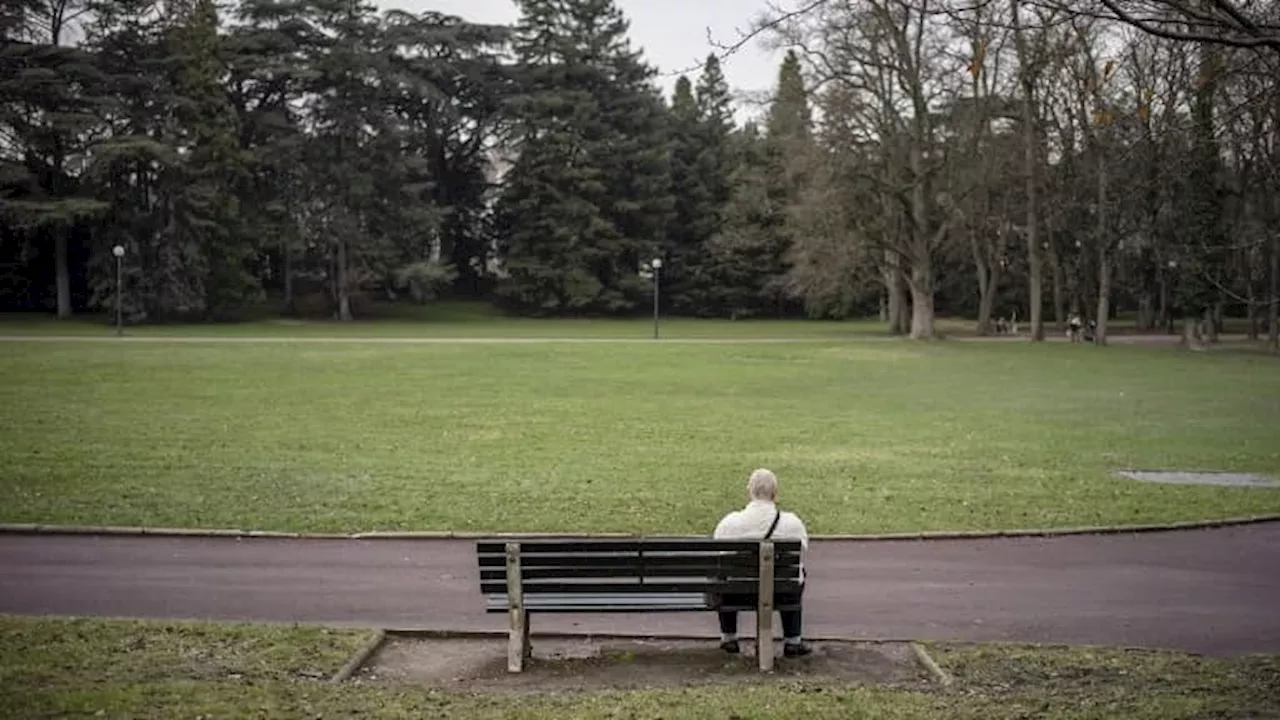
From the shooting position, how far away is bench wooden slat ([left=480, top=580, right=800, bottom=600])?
7.91 m

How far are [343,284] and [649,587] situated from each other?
221ft

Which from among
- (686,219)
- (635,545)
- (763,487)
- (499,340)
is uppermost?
(686,219)

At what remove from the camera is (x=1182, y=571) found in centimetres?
1117

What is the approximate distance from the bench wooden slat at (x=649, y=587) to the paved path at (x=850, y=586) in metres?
1.22

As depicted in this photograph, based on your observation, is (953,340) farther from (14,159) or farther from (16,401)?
(14,159)

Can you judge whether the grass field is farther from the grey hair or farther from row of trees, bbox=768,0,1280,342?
row of trees, bbox=768,0,1280,342

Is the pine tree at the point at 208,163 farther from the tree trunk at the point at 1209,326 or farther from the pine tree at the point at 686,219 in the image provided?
the tree trunk at the point at 1209,326

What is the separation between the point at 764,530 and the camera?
848 centimetres

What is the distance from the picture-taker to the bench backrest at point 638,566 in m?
7.90

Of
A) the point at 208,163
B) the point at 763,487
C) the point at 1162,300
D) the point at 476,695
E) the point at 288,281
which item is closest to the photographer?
the point at 476,695

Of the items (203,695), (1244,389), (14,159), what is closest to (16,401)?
(203,695)

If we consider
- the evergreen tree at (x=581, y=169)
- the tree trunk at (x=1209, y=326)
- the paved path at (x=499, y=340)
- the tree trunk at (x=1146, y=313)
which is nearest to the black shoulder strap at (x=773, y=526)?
the paved path at (x=499, y=340)

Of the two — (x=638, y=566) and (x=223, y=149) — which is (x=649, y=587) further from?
(x=223, y=149)

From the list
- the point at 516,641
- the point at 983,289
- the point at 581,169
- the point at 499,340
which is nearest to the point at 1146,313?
the point at 983,289
